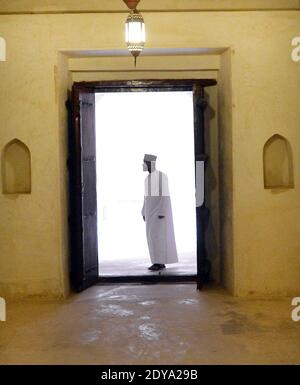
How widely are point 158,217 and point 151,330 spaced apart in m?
3.52

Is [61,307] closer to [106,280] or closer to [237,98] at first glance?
[106,280]

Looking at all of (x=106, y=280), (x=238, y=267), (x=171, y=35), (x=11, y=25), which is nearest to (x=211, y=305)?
(x=238, y=267)

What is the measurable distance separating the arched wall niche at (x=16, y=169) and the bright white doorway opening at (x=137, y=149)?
6615 mm

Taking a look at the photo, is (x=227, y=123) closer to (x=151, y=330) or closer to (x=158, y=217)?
(x=158, y=217)

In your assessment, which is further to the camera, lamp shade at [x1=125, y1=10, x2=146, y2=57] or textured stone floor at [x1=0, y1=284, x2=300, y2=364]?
lamp shade at [x1=125, y1=10, x2=146, y2=57]

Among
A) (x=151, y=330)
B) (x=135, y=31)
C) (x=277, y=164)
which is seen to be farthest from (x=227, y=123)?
(x=151, y=330)

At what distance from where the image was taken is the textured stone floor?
19.5ft

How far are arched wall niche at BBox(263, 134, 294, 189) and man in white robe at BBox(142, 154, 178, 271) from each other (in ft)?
7.13

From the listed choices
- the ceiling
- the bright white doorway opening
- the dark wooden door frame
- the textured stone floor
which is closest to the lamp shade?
the ceiling

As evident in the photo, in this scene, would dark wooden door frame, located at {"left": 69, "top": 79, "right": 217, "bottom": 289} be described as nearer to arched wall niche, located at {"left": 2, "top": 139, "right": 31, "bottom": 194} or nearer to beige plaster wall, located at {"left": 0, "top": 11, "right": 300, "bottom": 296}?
beige plaster wall, located at {"left": 0, "top": 11, "right": 300, "bottom": 296}

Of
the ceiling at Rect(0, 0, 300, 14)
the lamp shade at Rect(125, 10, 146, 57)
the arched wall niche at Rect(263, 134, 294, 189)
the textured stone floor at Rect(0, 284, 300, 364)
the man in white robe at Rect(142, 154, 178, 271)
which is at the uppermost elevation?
the ceiling at Rect(0, 0, 300, 14)

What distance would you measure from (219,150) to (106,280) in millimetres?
2492

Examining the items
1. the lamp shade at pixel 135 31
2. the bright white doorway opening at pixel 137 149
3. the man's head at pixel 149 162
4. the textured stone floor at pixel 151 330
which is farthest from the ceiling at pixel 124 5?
the bright white doorway opening at pixel 137 149

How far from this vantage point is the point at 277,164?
8469 mm
